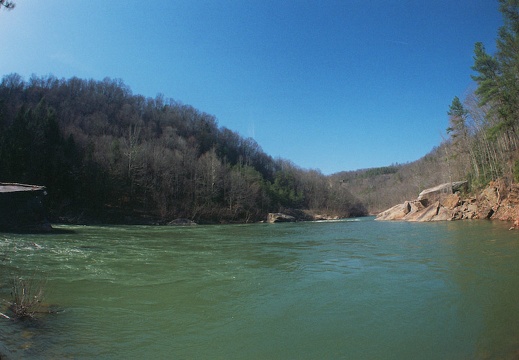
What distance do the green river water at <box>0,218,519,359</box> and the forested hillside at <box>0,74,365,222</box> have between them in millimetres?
38205

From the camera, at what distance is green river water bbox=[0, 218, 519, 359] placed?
17.8 feet

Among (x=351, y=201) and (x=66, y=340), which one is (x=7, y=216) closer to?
(x=66, y=340)

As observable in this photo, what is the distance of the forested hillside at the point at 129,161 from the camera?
4634 centimetres

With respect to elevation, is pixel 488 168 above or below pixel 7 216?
above

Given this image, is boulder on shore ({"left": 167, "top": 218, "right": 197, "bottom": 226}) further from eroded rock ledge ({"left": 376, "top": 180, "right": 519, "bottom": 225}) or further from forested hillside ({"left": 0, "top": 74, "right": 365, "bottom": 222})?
eroded rock ledge ({"left": 376, "top": 180, "right": 519, "bottom": 225})

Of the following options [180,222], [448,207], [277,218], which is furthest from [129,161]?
[448,207]

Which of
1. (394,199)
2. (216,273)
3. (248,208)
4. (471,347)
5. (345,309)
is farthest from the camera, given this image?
(394,199)

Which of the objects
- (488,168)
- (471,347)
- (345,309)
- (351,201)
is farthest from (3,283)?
(351,201)

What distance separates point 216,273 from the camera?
1147 cm

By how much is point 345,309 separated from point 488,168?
49807 mm

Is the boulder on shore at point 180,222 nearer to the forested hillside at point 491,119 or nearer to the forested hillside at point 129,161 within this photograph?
the forested hillside at point 129,161

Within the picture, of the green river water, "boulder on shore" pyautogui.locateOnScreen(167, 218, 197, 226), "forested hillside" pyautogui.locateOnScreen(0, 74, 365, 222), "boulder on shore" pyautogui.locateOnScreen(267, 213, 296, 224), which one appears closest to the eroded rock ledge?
the green river water

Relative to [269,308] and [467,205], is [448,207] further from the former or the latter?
[269,308]

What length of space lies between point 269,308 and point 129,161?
194 feet
